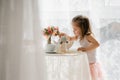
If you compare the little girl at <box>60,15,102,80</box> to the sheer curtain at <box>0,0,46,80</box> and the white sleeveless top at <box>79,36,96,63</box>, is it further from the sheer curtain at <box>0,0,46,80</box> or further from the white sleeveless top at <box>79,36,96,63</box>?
the sheer curtain at <box>0,0,46,80</box>

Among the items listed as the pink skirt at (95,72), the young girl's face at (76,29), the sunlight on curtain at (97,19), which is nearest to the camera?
the pink skirt at (95,72)

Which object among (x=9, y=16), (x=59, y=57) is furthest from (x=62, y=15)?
(x=9, y=16)

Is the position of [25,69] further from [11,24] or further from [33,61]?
[11,24]

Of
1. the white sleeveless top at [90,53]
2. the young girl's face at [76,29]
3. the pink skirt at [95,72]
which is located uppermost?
the young girl's face at [76,29]

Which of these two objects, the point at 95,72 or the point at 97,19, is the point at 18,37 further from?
the point at 97,19

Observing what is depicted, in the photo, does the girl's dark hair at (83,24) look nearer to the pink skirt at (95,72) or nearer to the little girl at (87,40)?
the little girl at (87,40)

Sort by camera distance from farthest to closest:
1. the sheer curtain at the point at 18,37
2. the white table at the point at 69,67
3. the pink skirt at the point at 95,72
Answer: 1. the pink skirt at the point at 95,72
2. the white table at the point at 69,67
3. the sheer curtain at the point at 18,37

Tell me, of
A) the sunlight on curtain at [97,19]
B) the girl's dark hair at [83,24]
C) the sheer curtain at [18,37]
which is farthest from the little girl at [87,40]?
the sheer curtain at [18,37]

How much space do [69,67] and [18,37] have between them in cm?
52

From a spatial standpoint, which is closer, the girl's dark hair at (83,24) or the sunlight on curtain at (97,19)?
the girl's dark hair at (83,24)

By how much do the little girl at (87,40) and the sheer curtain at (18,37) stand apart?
567 millimetres

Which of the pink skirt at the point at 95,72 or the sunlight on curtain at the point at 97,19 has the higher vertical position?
the sunlight on curtain at the point at 97,19

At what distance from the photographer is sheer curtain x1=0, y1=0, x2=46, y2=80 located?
5.65 ft

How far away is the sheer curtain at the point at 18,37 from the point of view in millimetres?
1721
